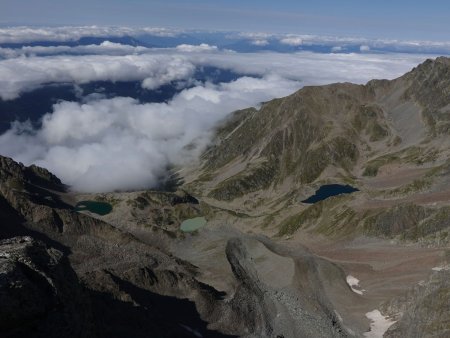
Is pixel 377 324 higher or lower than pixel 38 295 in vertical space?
lower

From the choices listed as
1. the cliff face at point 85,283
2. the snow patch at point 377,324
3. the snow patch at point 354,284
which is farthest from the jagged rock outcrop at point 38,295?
the snow patch at point 354,284

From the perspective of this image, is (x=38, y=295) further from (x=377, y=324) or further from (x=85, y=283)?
(x=377, y=324)

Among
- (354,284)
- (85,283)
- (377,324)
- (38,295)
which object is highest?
(38,295)

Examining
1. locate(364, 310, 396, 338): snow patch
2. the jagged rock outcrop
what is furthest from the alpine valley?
locate(364, 310, 396, 338): snow patch

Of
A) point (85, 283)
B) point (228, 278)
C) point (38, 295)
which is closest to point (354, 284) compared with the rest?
point (228, 278)

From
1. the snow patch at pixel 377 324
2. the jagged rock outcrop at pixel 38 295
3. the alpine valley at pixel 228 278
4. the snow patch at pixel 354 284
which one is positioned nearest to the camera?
the jagged rock outcrop at pixel 38 295

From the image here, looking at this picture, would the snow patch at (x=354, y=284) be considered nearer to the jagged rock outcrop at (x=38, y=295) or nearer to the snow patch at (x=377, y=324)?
the snow patch at (x=377, y=324)

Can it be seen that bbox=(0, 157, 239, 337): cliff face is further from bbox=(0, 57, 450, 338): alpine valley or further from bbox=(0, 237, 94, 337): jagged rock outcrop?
bbox=(0, 57, 450, 338): alpine valley

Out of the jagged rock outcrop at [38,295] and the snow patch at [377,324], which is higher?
the jagged rock outcrop at [38,295]

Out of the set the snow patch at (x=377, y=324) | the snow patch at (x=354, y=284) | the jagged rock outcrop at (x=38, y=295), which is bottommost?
the snow patch at (x=354, y=284)
